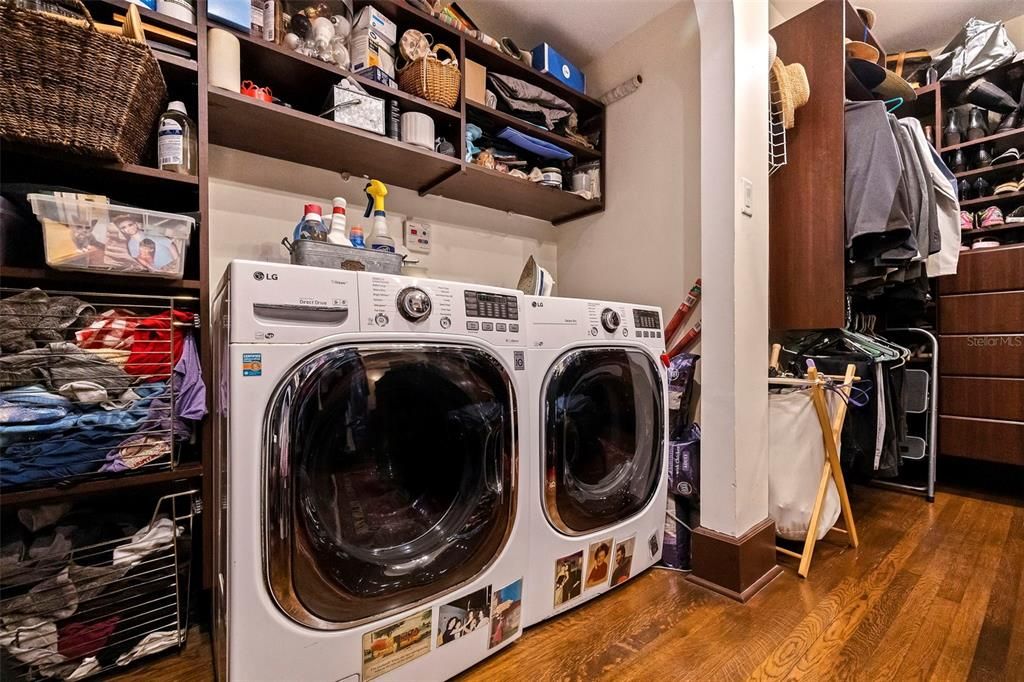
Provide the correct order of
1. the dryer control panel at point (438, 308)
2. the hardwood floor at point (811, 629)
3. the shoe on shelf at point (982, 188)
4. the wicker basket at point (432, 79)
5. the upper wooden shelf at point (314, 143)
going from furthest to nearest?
the shoe on shelf at point (982, 188), the wicker basket at point (432, 79), the upper wooden shelf at point (314, 143), the hardwood floor at point (811, 629), the dryer control panel at point (438, 308)

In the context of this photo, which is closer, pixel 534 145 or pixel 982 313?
pixel 534 145

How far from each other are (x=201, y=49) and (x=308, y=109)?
1.39ft

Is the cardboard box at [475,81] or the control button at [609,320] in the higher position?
the cardboard box at [475,81]

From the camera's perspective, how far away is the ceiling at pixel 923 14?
6.46ft

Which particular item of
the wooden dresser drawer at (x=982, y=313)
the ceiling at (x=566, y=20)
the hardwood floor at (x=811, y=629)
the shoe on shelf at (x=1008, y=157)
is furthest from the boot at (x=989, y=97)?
the hardwood floor at (x=811, y=629)

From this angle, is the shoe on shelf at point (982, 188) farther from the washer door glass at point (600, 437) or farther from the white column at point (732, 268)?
the washer door glass at point (600, 437)

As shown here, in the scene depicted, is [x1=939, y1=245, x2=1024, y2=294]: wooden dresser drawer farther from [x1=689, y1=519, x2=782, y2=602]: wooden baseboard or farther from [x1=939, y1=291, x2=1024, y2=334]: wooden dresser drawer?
[x1=689, y1=519, x2=782, y2=602]: wooden baseboard

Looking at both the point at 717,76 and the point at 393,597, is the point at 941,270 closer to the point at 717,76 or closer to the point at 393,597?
the point at 717,76

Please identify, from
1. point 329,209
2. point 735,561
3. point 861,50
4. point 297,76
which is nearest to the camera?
point 735,561

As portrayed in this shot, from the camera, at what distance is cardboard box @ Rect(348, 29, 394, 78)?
54.2 inches

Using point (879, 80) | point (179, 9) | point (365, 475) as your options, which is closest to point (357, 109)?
point (179, 9)

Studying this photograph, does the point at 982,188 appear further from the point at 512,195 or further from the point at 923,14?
the point at 512,195

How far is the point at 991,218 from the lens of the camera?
2.02 metres

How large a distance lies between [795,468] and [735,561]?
409mm
